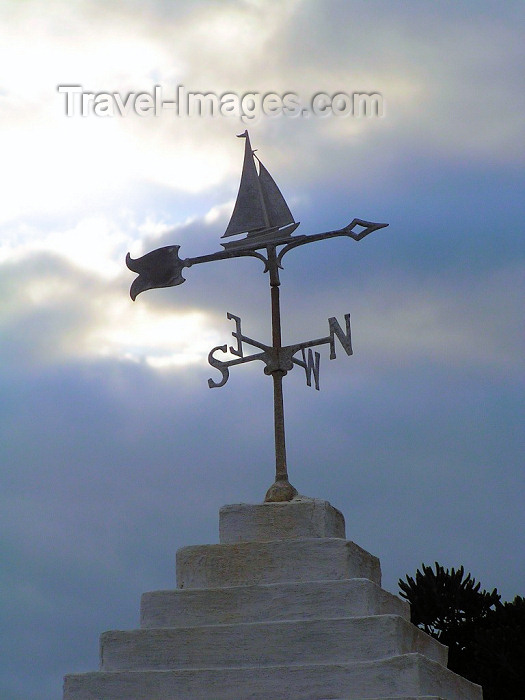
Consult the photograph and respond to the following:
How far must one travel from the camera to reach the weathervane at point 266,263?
37.6 ft

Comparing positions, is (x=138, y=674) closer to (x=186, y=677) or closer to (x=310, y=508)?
(x=186, y=677)

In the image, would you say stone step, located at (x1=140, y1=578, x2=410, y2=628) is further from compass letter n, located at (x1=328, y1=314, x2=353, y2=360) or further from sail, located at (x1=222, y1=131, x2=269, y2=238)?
sail, located at (x1=222, y1=131, x2=269, y2=238)

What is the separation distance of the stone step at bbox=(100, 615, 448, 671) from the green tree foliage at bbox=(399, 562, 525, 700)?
7.04 meters

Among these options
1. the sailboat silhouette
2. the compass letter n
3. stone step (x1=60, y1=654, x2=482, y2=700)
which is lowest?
stone step (x1=60, y1=654, x2=482, y2=700)

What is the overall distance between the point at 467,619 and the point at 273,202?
9.32 m

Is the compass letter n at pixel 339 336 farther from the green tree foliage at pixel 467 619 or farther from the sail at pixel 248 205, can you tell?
the green tree foliage at pixel 467 619

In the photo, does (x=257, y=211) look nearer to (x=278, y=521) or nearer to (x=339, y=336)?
(x=339, y=336)

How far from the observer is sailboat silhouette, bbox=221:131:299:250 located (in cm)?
1212

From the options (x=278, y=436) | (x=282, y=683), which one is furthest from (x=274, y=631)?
(x=278, y=436)

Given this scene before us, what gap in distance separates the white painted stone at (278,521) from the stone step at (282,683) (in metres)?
1.40

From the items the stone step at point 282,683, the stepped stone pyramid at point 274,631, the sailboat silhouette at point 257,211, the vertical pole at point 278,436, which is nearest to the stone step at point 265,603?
the stepped stone pyramid at point 274,631

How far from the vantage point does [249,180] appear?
12539 millimetres

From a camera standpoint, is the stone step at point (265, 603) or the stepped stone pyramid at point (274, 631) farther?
the stone step at point (265, 603)

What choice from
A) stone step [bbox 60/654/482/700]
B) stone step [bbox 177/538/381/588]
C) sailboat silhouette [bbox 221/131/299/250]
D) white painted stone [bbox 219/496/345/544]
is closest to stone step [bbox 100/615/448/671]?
stone step [bbox 60/654/482/700]
